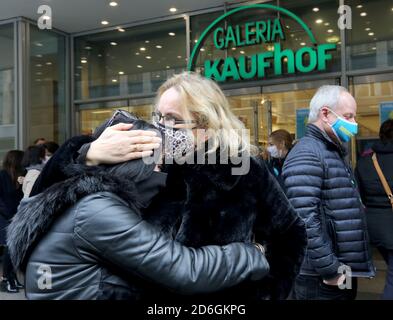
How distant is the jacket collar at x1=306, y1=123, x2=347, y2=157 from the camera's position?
8.96 ft

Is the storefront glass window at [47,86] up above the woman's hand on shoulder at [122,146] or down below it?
above

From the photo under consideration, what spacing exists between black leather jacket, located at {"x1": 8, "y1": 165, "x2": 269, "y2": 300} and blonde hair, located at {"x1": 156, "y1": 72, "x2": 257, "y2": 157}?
1.19ft

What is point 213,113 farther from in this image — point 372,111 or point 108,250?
point 372,111

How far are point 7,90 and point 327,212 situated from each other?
8.37m

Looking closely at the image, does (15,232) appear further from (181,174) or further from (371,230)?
(371,230)

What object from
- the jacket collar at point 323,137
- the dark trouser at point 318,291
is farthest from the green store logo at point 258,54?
the dark trouser at point 318,291

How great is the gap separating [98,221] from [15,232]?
303 millimetres

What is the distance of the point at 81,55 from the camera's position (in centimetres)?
1011

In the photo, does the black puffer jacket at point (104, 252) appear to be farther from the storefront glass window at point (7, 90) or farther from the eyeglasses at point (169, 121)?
the storefront glass window at point (7, 90)

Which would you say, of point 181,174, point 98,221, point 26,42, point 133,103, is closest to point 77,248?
point 98,221

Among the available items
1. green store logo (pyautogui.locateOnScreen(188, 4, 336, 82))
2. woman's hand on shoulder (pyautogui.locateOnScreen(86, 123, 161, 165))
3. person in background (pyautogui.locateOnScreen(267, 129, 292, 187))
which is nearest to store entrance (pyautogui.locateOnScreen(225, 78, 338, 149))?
green store logo (pyautogui.locateOnScreen(188, 4, 336, 82))

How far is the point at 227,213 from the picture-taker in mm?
1478

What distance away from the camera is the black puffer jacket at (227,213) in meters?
1.44

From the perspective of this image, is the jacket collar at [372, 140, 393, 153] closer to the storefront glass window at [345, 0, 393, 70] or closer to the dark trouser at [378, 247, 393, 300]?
the dark trouser at [378, 247, 393, 300]
